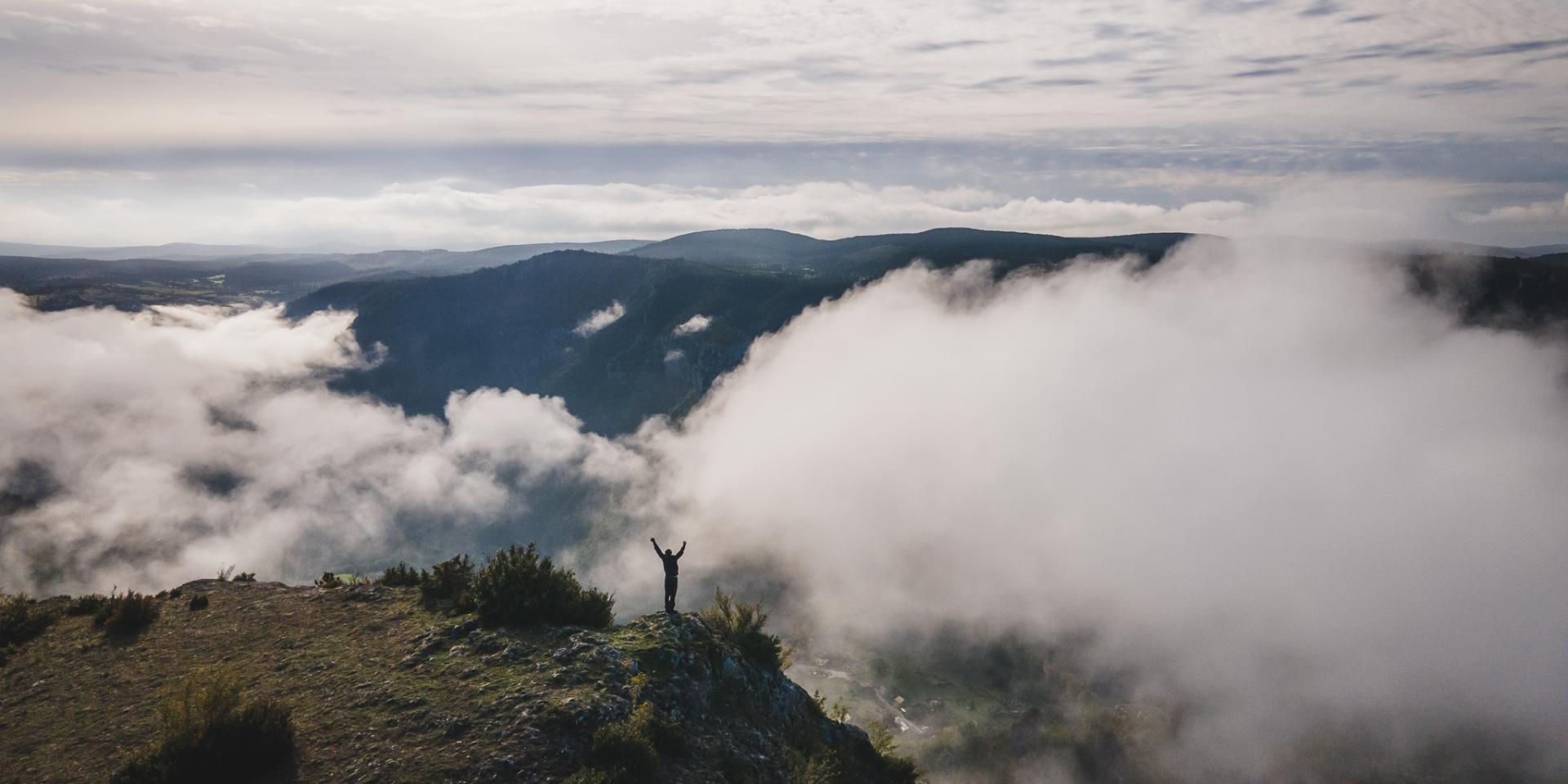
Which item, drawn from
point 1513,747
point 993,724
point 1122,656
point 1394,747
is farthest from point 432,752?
point 1513,747

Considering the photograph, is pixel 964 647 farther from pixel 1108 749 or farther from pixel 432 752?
pixel 432 752

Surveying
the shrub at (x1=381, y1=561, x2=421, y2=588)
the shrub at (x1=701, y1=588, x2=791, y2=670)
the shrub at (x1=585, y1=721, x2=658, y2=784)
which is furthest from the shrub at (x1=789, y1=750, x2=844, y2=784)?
the shrub at (x1=381, y1=561, x2=421, y2=588)

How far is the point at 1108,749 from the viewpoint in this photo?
131000 mm

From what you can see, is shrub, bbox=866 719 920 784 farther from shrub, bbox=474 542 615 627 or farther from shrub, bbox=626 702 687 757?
shrub, bbox=474 542 615 627

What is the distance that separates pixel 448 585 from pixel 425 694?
728cm

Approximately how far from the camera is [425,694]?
18750 mm

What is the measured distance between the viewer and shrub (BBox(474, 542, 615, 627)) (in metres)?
22.7

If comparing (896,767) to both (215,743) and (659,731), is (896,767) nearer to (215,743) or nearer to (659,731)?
Result: (659,731)

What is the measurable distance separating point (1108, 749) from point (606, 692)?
144m

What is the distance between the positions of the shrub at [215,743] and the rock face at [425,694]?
0.80m

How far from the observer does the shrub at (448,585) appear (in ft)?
81.5

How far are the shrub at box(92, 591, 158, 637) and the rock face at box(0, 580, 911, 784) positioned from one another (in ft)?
1.36

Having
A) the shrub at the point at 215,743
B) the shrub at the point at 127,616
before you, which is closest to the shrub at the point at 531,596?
the shrub at the point at 215,743

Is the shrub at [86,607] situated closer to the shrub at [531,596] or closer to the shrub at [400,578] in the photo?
the shrub at [400,578]
